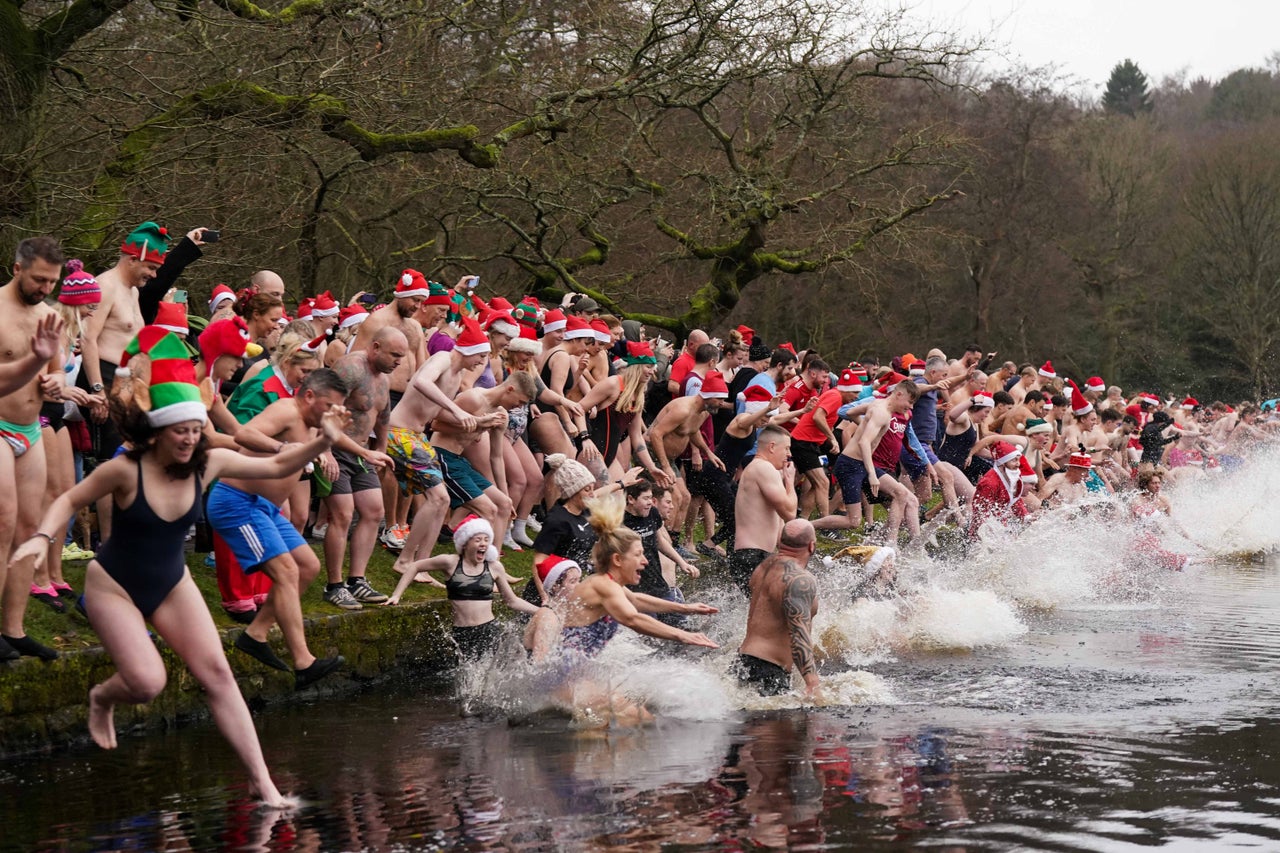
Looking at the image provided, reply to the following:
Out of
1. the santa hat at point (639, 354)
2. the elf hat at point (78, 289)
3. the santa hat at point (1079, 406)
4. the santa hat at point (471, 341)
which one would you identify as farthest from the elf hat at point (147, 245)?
the santa hat at point (1079, 406)

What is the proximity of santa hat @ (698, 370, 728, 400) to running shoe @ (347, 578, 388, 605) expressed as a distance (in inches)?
160

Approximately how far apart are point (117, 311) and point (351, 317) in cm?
319

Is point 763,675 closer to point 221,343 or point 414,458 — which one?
point 414,458

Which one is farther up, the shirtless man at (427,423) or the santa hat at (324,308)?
the santa hat at (324,308)

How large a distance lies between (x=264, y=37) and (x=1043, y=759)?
32.5ft

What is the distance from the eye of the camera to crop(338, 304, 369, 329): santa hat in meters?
12.1

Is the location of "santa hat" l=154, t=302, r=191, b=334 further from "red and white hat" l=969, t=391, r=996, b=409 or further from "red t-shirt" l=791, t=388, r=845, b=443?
"red and white hat" l=969, t=391, r=996, b=409

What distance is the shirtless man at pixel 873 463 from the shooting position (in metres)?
14.4

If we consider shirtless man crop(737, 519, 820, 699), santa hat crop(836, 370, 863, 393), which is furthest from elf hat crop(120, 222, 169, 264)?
santa hat crop(836, 370, 863, 393)

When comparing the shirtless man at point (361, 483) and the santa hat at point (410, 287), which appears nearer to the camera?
the shirtless man at point (361, 483)

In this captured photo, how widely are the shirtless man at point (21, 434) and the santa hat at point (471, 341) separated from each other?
10.8 feet

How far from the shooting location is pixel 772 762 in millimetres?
7422

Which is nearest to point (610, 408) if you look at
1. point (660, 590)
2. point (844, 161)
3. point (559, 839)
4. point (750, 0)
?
point (660, 590)

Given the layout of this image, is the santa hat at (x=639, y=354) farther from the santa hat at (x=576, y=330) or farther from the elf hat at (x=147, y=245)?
the elf hat at (x=147, y=245)
